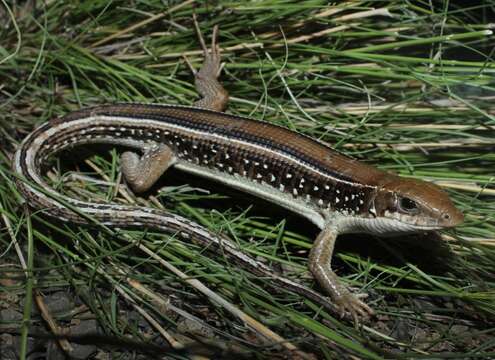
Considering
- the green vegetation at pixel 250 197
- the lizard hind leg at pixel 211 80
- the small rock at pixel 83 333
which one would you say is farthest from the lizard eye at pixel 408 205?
the small rock at pixel 83 333

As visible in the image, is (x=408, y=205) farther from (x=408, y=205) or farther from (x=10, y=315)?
(x=10, y=315)

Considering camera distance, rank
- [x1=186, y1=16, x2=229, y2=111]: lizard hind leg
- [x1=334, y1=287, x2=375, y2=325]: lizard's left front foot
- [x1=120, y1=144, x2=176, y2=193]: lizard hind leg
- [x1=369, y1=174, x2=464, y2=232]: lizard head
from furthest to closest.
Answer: [x1=186, y1=16, x2=229, y2=111]: lizard hind leg → [x1=120, y1=144, x2=176, y2=193]: lizard hind leg → [x1=334, y1=287, x2=375, y2=325]: lizard's left front foot → [x1=369, y1=174, x2=464, y2=232]: lizard head

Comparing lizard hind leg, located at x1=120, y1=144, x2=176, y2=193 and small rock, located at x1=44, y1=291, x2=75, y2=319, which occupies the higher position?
lizard hind leg, located at x1=120, y1=144, x2=176, y2=193

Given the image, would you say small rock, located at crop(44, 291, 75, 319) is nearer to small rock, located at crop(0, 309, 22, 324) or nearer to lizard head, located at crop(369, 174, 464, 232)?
small rock, located at crop(0, 309, 22, 324)

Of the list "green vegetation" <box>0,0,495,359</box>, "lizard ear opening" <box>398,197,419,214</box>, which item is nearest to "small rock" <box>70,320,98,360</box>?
"green vegetation" <box>0,0,495,359</box>

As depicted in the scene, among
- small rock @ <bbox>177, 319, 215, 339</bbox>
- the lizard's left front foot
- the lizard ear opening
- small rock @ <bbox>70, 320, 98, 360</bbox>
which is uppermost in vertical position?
the lizard ear opening

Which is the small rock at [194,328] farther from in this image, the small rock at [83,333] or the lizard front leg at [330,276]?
the lizard front leg at [330,276]

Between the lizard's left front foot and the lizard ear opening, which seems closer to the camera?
the lizard ear opening
